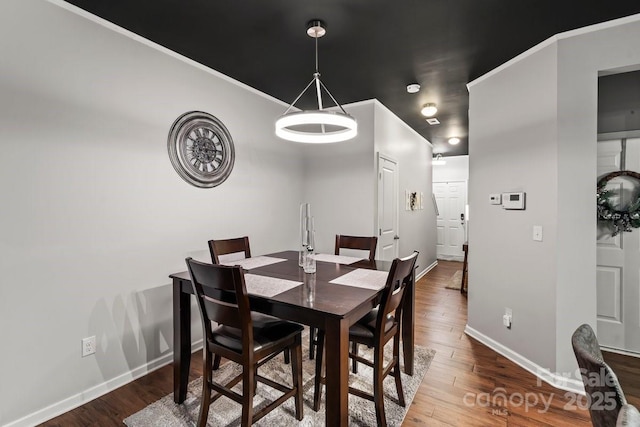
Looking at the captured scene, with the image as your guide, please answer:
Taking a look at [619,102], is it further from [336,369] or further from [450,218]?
[450,218]

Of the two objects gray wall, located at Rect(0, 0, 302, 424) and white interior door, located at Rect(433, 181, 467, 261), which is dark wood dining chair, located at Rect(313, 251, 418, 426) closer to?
gray wall, located at Rect(0, 0, 302, 424)

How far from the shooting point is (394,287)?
1657mm

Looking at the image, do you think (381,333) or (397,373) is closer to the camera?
(381,333)

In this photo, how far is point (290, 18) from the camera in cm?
208

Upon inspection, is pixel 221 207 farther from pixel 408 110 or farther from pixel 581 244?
pixel 581 244

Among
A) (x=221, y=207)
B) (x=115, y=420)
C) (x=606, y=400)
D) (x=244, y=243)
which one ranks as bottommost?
(x=115, y=420)

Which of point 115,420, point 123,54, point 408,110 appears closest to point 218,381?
point 115,420

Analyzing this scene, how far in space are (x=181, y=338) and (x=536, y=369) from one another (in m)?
2.64

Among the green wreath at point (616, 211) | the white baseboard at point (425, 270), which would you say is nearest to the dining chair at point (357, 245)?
the green wreath at point (616, 211)

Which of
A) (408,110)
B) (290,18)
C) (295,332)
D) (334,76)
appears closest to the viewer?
(295,332)

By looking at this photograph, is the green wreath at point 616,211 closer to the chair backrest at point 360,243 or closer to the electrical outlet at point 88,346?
the chair backrest at point 360,243

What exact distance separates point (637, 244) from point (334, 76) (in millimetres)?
3100

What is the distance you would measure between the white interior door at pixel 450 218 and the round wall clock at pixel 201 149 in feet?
19.5

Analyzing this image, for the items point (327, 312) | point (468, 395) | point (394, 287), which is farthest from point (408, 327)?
point (327, 312)
